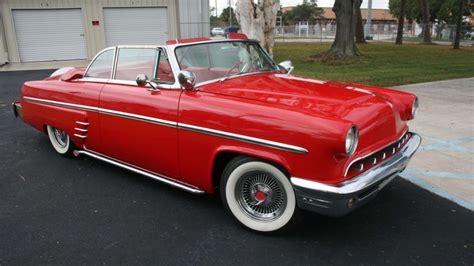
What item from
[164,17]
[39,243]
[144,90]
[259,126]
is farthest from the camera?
[164,17]

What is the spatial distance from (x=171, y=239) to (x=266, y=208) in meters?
0.78

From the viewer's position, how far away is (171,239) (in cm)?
311

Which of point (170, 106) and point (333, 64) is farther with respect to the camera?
point (333, 64)

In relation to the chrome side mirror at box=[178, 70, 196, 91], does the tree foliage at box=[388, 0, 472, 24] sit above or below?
above

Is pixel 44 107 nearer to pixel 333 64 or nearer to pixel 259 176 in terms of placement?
pixel 259 176

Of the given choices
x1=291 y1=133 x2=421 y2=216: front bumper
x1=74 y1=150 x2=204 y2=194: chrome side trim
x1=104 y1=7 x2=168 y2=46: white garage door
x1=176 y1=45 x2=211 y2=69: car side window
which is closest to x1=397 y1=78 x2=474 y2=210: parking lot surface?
x1=291 y1=133 x2=421 y2=216: front bumper

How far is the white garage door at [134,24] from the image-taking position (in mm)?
18719

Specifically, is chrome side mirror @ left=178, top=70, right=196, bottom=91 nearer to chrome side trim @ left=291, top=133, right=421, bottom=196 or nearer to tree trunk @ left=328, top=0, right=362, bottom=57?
chrome side trim @ left=291, top=133, right=421, bottom=196

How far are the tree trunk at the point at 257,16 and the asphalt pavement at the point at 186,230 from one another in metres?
6.47

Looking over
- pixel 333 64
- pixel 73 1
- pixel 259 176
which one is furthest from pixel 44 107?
pixel 73 1

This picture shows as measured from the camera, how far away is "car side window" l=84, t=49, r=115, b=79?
427 centimetres

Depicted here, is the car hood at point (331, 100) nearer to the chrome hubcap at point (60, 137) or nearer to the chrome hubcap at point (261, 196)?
the chrome hubcap at point (261, 196)

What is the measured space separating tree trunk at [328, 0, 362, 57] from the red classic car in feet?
41.1

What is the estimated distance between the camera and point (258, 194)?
3109 mm
